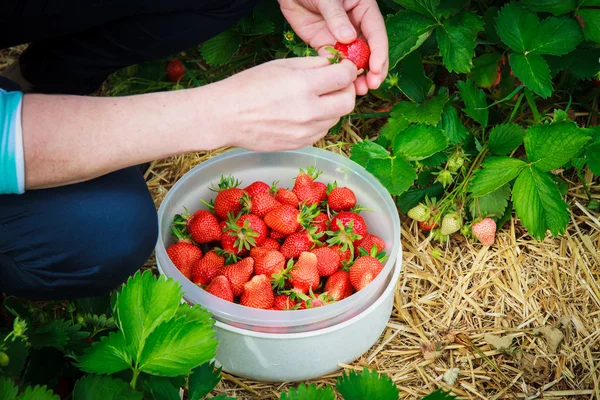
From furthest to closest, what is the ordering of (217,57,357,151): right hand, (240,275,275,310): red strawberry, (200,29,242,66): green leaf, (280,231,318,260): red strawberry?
(200,29,242,66): green leaf < (280,231,318,260): red strawberry < (240,275,275,310): red strawberry < (217,57,357,151): right hand

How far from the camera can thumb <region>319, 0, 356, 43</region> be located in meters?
1.20

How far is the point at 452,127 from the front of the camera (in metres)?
1.49

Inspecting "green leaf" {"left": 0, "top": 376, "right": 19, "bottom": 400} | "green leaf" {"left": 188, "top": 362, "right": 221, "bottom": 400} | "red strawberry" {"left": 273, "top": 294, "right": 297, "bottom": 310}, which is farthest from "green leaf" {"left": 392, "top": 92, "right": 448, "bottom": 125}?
"green leaf" {"left": 0, "top": 376, "right": 19, "bottom": 400}

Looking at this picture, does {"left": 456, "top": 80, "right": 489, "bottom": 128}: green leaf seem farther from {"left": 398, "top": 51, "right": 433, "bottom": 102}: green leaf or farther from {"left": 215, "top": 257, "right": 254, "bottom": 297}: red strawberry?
{"left": 215, "top": 257, "right": 254, "bottom": 297}: red strawberry

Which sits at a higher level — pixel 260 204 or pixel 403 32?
pixel 403 32

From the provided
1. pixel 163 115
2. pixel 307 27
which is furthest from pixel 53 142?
pixel 307 27

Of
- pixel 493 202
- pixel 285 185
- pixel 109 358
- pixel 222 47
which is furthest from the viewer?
pixel 222 47

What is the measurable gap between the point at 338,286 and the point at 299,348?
0.52 feet

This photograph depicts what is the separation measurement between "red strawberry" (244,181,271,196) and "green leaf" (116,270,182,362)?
652 mm

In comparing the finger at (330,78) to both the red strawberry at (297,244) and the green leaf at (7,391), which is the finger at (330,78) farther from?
the green leaf at (7,391)

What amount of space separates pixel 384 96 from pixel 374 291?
60 cm

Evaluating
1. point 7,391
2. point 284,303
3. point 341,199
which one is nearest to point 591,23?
point 341,199

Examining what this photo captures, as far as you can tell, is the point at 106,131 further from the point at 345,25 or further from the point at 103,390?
the point at 345,25

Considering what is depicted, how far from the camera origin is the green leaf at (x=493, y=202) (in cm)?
152
